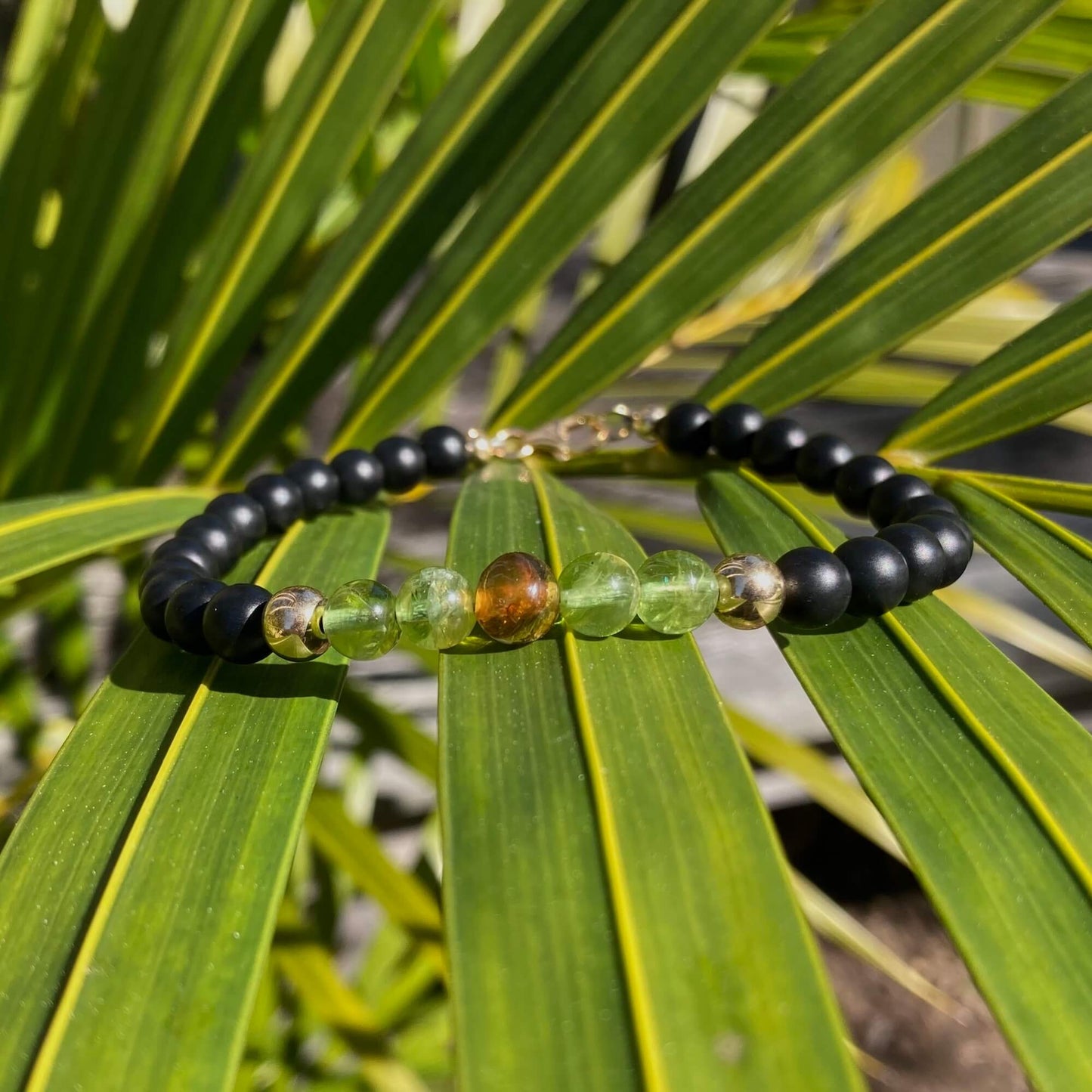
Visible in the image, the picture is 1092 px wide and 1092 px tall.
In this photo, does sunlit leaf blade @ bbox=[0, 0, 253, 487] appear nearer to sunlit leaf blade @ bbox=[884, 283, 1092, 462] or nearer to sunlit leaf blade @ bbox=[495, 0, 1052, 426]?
sunlit leaf blade @ bbox=[495, 0, 1052, 426]

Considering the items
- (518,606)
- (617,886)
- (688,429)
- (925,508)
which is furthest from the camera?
(688,429)

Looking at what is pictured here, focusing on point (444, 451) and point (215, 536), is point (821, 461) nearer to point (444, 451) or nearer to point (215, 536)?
point (444, 451)

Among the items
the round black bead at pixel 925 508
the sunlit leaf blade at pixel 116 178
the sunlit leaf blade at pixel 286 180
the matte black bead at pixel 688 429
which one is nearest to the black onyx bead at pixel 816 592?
the round black bead at pixel 925 508

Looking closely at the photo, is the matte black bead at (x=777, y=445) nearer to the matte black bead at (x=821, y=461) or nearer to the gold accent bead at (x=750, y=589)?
the matte black bead at (x=821, y=461)

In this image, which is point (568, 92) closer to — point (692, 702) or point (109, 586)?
point (692, 702)

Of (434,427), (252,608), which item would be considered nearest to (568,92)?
(434,427)

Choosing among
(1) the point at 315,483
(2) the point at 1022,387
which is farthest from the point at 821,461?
(1) the point at 315,483
